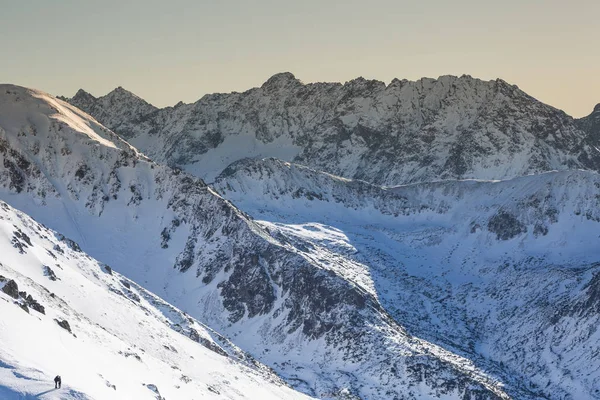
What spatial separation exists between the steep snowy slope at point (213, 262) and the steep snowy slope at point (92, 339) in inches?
658

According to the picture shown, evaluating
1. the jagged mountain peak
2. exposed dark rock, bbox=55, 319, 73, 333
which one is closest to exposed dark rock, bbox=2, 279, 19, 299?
exposed dark rock, bbox=55, 319, 73, 333

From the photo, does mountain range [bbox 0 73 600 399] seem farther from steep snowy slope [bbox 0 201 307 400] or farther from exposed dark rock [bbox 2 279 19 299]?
exposed dark rock [bbox 2 279 19 299]

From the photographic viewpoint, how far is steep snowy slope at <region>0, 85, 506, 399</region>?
435 feet

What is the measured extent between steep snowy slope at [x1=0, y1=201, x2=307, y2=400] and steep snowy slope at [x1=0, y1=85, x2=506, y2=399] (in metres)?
16.7

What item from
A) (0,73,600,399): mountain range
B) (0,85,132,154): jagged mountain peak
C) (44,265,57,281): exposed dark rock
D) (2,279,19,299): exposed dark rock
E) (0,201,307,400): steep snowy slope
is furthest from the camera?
(0,85,132,154): jagged mountain peak

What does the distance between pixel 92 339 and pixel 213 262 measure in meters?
76.8

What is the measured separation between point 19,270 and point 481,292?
108922 mm

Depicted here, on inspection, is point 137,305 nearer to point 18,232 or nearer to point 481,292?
point 18,232

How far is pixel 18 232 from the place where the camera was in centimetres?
11219

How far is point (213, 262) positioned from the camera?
6309 inches

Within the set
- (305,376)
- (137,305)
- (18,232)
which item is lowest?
(305,376)

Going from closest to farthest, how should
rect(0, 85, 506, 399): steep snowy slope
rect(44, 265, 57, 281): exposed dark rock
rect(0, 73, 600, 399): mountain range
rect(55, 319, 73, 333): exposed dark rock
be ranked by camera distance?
1. rect(55, 319, 73, 333): exposed dark rock
2. rect(44, 265, 57, 281): exposed dark rock
3. rect(0, 73, 600, 399): mountain range
4. rect(0, 85, 506, 399): steep snowy slope

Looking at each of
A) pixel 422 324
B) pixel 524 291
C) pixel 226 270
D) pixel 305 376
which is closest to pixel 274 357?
pixel 305 376

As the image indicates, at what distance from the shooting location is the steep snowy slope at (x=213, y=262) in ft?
435
